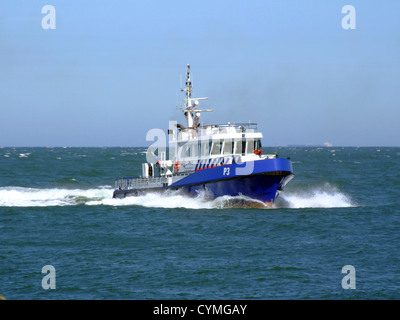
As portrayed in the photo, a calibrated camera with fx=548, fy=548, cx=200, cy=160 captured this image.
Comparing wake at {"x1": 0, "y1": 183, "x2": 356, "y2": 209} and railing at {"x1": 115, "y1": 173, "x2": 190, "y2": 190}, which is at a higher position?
railing at {"x1": 115, "y1": 173, "x2": 190, "y2": 190}

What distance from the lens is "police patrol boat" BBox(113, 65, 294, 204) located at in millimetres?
28078

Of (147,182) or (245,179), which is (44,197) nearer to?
(147,182)

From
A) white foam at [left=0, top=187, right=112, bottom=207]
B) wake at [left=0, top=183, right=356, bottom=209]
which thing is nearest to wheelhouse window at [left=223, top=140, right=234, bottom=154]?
wake at [left=0, top=183, right=356, bottom=209]

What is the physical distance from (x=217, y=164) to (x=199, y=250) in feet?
32.8

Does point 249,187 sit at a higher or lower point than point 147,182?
higher

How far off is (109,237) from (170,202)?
849 cm

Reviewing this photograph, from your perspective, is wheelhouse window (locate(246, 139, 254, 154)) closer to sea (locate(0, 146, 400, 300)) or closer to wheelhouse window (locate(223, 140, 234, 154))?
wheelhouse window (locate(223, 140, 234, 154))

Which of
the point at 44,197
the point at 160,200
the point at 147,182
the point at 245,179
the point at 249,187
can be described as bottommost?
the point at 44,197

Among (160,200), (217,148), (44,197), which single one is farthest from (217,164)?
(44,197)

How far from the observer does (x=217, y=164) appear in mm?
29562

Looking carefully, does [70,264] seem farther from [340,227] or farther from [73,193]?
[73,193]

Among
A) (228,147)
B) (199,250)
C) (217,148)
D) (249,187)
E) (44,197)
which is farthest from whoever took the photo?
(44,197)

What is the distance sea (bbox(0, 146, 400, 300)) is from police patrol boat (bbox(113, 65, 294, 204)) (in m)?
0.77

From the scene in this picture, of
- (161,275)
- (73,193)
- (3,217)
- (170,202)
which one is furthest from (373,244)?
(73,193)
